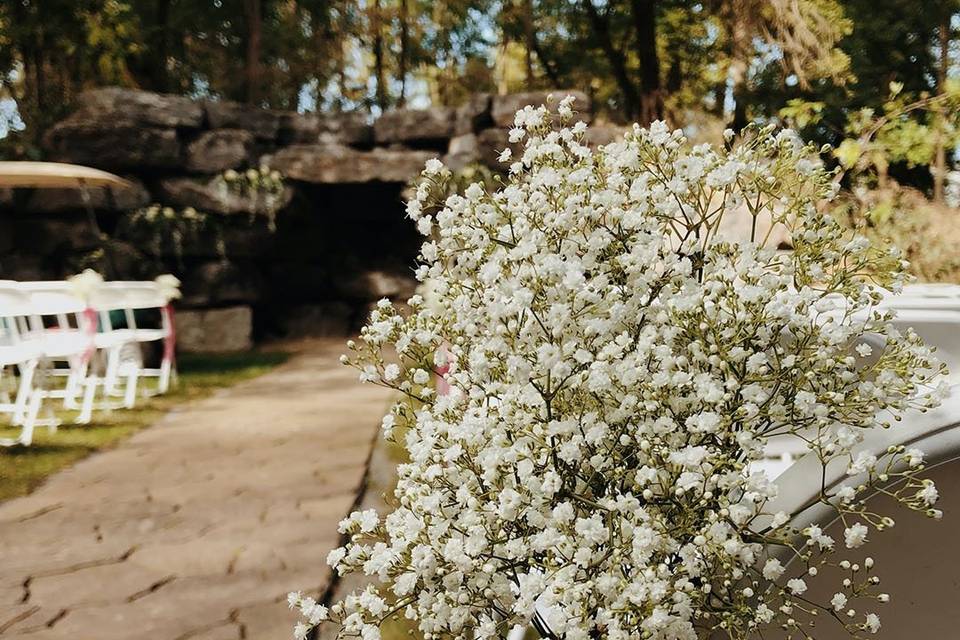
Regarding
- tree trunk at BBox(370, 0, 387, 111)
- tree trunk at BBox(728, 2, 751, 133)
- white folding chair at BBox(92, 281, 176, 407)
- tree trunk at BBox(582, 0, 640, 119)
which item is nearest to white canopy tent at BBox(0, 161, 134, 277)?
white folding chair at BBox(92, 281, 176, 407)

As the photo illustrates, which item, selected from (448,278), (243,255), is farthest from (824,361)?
(243,255)

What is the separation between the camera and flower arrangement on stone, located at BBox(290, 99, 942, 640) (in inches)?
65.8

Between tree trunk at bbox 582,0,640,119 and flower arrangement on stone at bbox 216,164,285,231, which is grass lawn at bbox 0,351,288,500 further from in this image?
tree trunk at bbox 582,0,640,119

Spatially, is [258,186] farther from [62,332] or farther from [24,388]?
[24,388]

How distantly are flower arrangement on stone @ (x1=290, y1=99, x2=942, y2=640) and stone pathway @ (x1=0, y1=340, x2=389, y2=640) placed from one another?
1370mm

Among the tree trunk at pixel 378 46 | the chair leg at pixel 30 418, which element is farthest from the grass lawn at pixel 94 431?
the tree trunk at pixel 378 46

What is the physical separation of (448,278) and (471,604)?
72 cm

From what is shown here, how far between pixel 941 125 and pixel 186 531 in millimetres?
10143

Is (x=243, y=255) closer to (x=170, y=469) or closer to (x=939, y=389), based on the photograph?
(x=170, y=469)

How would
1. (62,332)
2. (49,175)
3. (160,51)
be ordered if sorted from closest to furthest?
(62,332)
(49,175)
(160,51)

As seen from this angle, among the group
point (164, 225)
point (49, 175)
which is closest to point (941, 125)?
point (164, 225)

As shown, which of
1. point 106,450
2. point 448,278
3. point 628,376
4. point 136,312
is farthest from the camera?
point 136,312

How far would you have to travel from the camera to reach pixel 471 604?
1841 mm

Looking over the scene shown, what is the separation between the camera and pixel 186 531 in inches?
159
